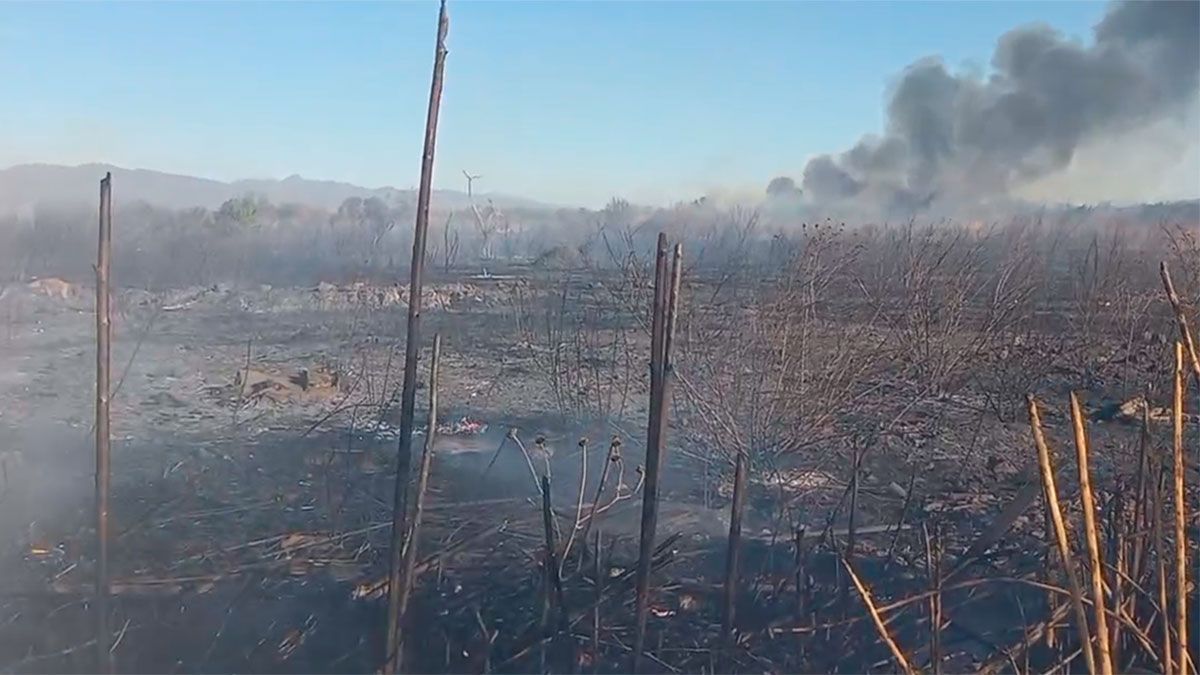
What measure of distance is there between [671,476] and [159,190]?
35.8 metres

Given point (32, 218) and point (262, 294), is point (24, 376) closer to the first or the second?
point (262, 294)

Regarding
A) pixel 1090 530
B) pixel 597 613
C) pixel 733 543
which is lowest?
pixel 597 613

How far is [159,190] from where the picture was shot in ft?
129

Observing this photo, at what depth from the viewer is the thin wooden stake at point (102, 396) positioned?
11.6 feet

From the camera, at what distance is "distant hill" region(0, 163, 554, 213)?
52.9 feet

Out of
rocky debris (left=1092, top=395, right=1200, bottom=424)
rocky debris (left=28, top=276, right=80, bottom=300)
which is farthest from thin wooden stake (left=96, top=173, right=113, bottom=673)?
rocky debris (left=28, top=276, right=80, bottom=300)

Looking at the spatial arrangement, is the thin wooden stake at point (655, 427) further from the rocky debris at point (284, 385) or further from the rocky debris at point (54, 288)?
the rocky debris at point (54, 288)

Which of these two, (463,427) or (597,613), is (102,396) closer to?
(597,613)

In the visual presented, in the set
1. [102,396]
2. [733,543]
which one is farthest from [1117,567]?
[102,396]

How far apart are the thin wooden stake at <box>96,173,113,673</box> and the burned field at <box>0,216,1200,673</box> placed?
2.26 ft

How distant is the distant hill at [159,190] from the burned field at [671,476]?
1708mm

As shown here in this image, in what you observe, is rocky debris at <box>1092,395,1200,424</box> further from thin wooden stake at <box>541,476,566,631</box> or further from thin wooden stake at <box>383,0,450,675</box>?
thin wooden stake at <box>383,0,450,675</box>

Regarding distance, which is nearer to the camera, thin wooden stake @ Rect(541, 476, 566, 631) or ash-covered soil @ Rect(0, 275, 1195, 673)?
thin wooden stake @ Rect(541, 476, 566, 631)

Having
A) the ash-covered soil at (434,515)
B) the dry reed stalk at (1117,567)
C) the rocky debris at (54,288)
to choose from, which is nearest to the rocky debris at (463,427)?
the ash-covered soil at (434,515)
